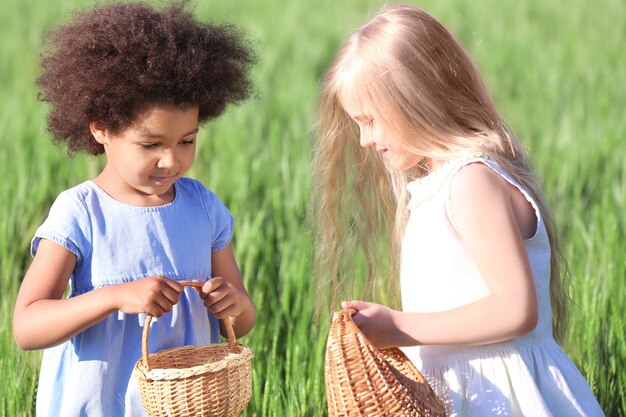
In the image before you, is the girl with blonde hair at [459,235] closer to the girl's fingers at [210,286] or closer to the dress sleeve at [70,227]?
the girl's fingers at [210,286]

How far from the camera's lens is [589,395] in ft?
6.83

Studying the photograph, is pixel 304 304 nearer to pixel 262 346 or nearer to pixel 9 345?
pixel 262 346

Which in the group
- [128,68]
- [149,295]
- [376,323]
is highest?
[128,68]

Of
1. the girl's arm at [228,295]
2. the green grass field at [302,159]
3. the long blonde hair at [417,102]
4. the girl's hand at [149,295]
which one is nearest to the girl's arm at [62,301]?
the girl's hand at [149,295]

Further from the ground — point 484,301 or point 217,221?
point 217,221

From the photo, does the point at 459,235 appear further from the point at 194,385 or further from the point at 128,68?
the point at 128,68

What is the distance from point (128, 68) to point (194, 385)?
582 mm

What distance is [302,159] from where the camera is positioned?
171 inches

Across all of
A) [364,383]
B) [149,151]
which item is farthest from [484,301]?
[149,151]

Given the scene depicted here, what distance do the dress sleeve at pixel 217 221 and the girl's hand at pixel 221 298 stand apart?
160 millimetres

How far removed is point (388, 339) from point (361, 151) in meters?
0.58

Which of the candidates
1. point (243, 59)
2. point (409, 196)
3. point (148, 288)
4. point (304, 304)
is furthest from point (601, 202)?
point (148, 288)

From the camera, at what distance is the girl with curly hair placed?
1.95m

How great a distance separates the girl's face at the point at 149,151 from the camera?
6.47ft
